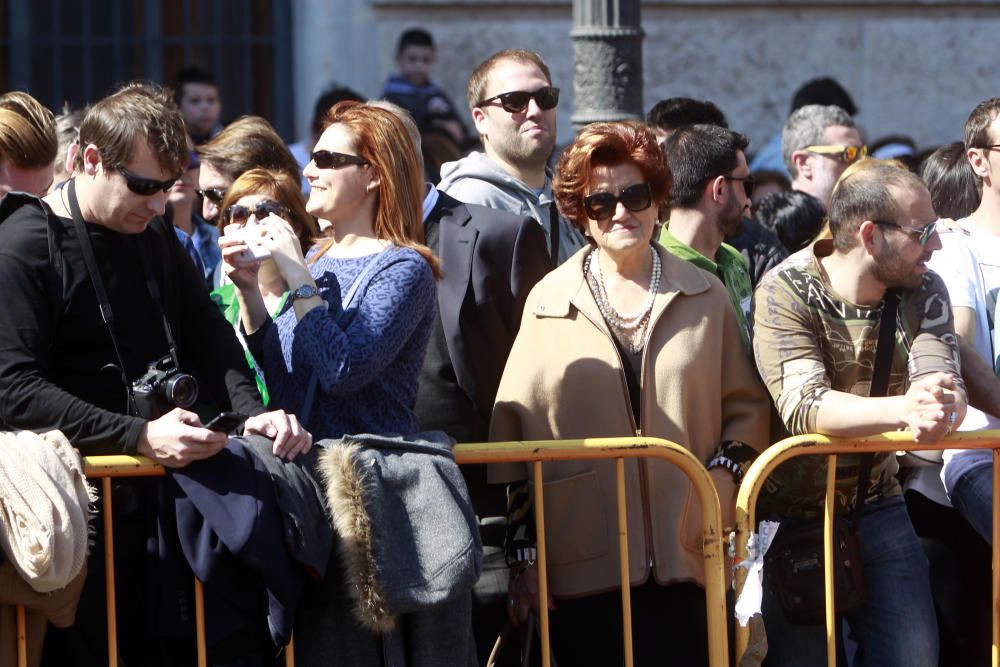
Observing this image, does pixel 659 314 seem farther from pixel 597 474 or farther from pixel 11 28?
pixel 11 28

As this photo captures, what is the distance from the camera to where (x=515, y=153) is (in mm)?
5531

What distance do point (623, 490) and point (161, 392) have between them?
1249mm

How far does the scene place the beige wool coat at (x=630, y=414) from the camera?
452 centimetres

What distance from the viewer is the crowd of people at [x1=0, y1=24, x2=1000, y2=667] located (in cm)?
403

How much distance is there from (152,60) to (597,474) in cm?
694

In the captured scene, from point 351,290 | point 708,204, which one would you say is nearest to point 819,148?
point 708,204

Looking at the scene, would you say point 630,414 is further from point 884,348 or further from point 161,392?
point 161,392

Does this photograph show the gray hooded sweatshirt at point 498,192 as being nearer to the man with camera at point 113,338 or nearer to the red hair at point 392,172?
the red hair at point 392,172

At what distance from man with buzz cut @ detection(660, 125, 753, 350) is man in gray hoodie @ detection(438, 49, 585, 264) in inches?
15.8

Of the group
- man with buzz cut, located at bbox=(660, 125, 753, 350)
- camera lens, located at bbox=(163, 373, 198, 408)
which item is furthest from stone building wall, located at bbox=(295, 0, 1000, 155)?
camera lens, located at bbox=(163, 373, 198, 408)

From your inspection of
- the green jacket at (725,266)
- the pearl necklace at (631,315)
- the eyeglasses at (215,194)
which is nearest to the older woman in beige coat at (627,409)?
the pearl necklace at (631,315)

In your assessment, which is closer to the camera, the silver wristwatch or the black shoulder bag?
the silver wristwatch

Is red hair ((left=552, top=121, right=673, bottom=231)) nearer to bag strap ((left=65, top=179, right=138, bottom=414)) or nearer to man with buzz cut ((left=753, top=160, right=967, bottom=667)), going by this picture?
man with buzz cut ((left=753, top=160, right=967, bottom=667))

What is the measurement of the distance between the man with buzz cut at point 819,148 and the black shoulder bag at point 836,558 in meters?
2.70
